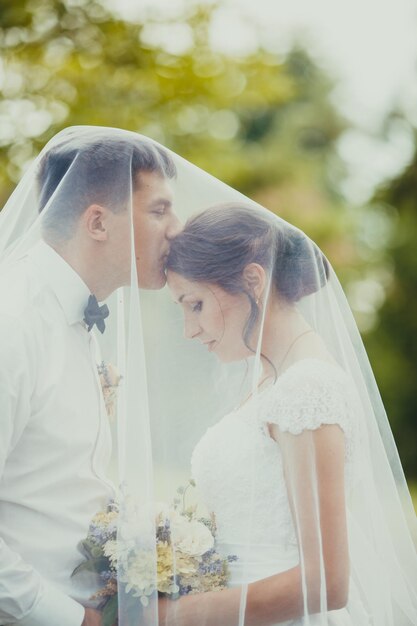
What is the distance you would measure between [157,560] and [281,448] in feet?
1.60

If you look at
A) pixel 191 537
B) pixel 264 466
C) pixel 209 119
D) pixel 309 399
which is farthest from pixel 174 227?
pixel 209 119

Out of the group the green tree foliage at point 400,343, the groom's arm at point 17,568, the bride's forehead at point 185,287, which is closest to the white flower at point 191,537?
the groom's arm at point 17,568

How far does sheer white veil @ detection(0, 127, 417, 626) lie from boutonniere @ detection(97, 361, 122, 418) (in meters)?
0.02

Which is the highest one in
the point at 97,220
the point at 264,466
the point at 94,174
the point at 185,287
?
the point at 94,174

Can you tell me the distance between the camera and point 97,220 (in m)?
2.81

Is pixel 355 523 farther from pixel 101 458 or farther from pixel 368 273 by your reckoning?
pixel 368 273

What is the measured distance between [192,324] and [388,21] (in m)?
17.0

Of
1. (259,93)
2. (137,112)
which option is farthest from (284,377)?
(259,93)

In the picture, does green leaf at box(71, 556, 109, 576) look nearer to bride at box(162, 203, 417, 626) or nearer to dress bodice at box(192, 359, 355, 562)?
bride at box(162, 203, 417, 626)

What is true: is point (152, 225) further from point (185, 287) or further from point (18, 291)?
point (18, 291)

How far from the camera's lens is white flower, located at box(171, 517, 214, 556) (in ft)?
8.73

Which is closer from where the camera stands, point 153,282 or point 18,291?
point 18,291

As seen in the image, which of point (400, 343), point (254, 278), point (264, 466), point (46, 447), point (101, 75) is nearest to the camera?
point (46, 447)

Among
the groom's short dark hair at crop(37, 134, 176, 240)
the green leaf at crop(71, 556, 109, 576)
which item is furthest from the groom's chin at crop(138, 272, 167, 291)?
the green leaf at crop(71, 556, 109, 576)
